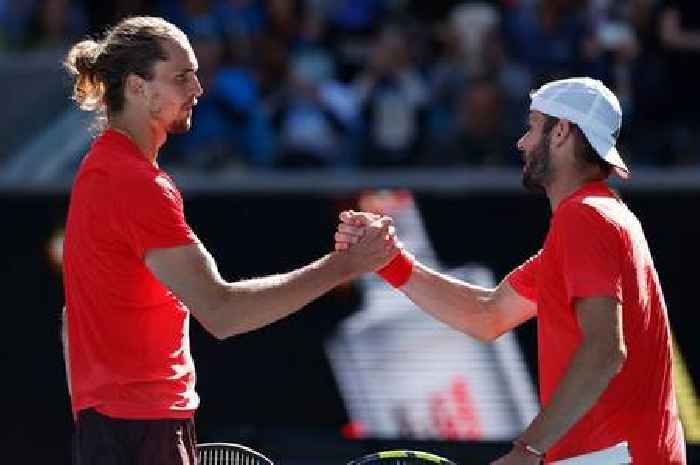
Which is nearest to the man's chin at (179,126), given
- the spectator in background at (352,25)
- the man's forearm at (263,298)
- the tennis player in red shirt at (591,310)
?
the man's forearm at (263,298)

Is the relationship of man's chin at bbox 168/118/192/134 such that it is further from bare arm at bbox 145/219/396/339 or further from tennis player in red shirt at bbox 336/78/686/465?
tennis player in red shirt at bbox 336/78/686/465

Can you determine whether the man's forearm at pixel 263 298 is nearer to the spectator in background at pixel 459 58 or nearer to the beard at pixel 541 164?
the beard at pixel 541 164

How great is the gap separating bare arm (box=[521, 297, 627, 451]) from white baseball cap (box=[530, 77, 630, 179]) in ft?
1.60

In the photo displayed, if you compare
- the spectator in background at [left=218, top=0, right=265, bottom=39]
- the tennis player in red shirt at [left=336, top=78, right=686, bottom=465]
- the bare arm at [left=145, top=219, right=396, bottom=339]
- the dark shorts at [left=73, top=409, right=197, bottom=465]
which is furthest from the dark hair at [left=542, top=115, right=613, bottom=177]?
the spectator in background at [left=218, top=0, right=265, bottom=39]

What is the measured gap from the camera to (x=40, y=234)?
8.55 m

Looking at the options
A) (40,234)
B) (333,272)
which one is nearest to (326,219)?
(40,234)

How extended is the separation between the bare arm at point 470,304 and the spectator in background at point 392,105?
3.87m

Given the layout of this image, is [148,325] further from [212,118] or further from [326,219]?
[212,118]

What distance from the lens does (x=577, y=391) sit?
4.26 metres

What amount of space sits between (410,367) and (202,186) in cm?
139

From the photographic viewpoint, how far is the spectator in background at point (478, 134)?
353 inches

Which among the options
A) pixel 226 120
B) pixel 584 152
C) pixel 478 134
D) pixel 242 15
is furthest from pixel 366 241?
pixel 242 15

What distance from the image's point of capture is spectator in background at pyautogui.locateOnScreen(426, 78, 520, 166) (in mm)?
8977

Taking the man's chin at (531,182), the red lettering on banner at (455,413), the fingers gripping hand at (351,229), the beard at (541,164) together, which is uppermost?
the beard at (541,164)
